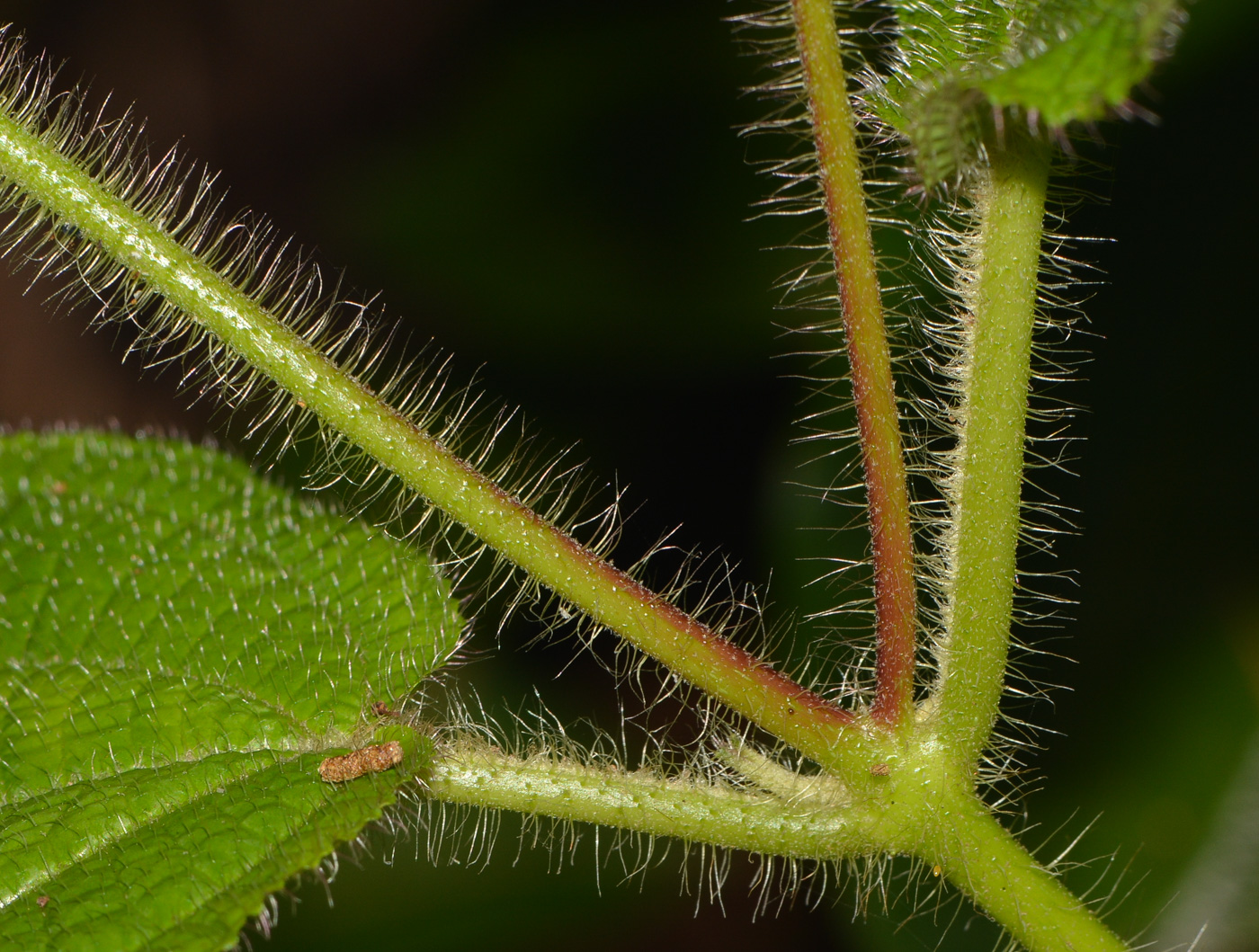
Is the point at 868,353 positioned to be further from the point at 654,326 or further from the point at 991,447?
the point at 654,326

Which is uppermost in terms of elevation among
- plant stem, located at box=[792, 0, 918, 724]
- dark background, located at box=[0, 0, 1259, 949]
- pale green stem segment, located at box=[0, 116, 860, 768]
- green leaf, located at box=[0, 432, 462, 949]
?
dark background, located at box=[0, 0, 1259, 949]

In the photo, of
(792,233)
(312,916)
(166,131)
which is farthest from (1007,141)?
(166,131)

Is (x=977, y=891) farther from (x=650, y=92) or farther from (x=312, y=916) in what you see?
(x=650, y=92)

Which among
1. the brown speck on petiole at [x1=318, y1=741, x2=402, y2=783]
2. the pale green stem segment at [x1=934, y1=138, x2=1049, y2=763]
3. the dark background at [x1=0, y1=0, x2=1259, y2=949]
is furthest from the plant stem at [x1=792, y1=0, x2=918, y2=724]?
the brown speck on petiole at [x1=318, y1=741, x2=402, y2=783]

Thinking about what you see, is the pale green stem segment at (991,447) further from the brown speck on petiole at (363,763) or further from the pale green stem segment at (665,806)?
the brown speck on petiole at (363,763)

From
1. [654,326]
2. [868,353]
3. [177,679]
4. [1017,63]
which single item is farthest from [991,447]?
[654,326]

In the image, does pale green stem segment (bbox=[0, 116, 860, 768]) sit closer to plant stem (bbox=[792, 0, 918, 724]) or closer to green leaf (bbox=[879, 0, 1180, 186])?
plant stem (bbox=[792, 0, 918, 724])
